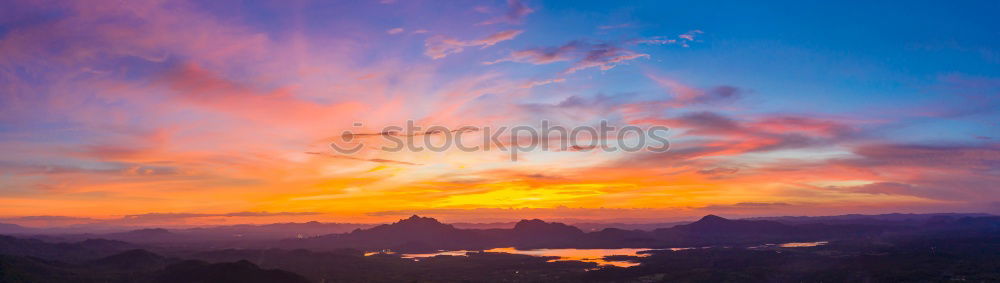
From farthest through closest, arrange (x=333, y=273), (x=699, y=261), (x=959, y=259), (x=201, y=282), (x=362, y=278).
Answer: (x=699, y=261)
(x=959, y=259)
(x=333, y=273)
(x=362, y=278)
(x=201, y=282)

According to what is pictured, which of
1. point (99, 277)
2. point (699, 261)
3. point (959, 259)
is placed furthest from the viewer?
point (699, 261)

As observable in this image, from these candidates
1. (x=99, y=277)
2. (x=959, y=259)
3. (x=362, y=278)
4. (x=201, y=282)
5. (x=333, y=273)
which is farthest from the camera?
(x=959, y=259)

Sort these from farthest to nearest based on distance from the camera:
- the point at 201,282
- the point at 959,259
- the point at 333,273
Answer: the point at 959,259, the point at 333,273, the point at 201,282

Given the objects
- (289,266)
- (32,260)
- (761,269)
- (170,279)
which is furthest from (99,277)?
(761,269)

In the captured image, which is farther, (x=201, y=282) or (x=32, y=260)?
(x=32, y=260)

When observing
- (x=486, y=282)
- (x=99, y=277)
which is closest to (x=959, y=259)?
(x=486, y=282)

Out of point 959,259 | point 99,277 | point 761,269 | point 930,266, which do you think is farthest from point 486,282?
point 959,259

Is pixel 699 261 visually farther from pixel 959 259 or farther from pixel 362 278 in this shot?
pixel 362 278

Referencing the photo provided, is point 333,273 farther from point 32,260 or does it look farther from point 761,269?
point 761,269
